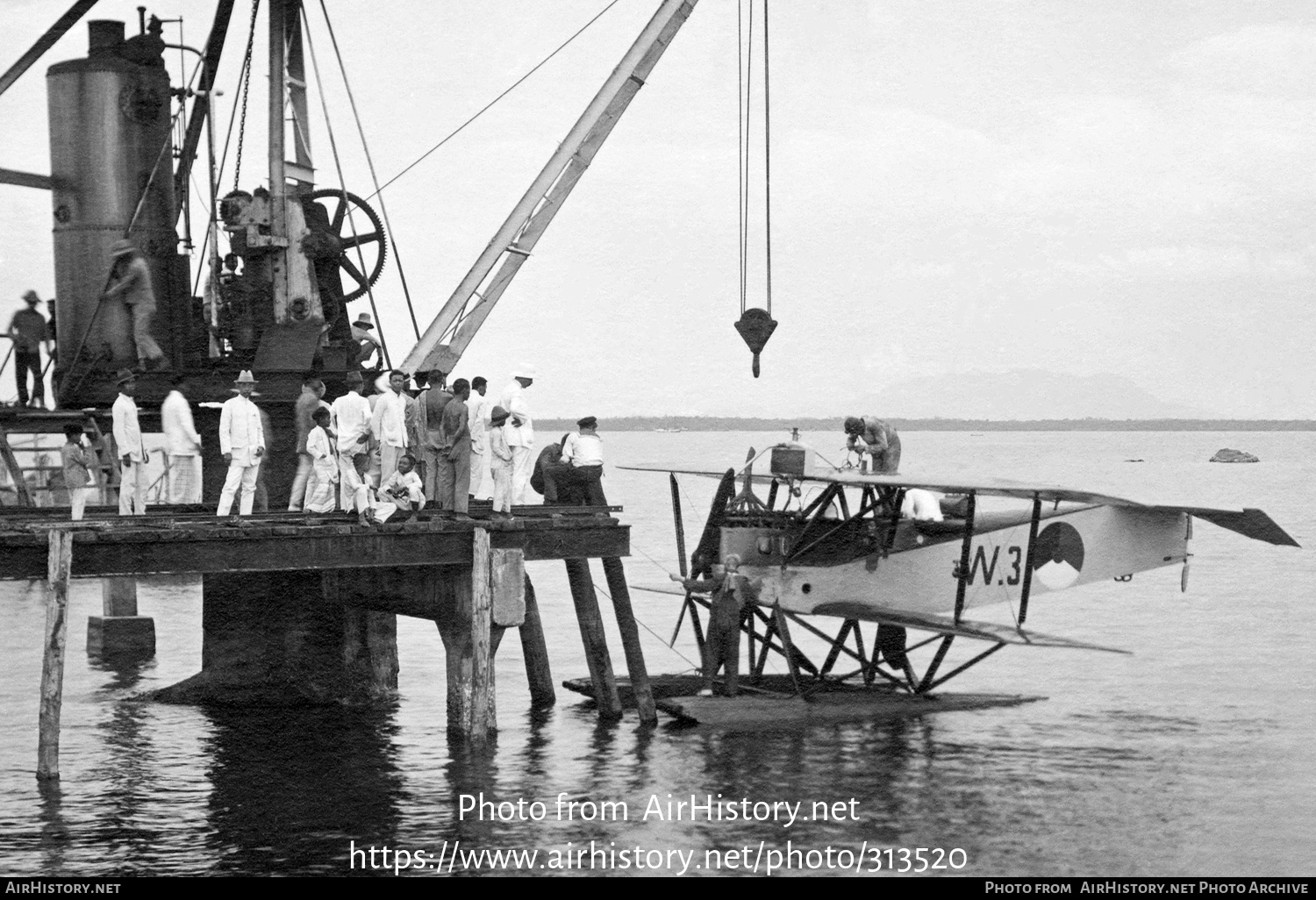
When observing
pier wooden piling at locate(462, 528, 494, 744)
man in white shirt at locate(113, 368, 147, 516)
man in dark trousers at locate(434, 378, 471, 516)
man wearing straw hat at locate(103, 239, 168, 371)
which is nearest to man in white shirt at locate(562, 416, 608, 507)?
man in dark trousers at locate(434, 378, 471, 516)

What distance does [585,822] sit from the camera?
19.8m

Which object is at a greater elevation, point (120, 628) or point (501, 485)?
point (501, 485)

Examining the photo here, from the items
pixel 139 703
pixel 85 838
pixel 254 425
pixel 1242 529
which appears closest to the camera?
pixel 85 838

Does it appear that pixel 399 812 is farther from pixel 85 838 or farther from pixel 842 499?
pixel 842 499

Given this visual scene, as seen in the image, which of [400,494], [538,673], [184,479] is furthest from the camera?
[538,673]

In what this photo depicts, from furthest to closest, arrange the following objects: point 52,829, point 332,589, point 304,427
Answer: point 332,589, point 304,427, point 52,829

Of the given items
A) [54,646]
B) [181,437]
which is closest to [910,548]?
[181,437]

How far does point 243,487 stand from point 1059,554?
39.1 ft

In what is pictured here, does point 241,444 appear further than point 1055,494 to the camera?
No

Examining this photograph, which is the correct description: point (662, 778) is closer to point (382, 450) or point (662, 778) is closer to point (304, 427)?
point (382, 450)

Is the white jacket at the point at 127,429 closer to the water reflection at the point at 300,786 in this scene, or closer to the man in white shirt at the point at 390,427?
the man in white shirt at the point at 390,427

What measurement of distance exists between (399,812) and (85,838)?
353 centimetres

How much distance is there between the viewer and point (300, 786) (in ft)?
69.7

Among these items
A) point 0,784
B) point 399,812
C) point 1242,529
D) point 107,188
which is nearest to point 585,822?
point 399,812
